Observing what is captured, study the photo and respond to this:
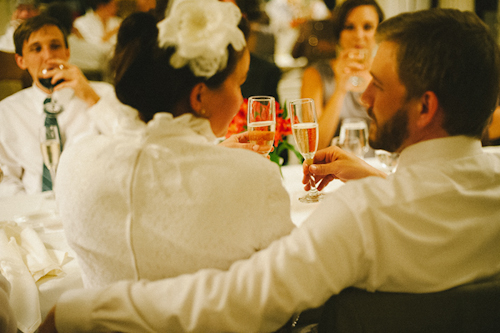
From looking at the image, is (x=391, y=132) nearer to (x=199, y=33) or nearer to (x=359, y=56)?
(x=199, y=33)

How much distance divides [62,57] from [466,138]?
2.21m

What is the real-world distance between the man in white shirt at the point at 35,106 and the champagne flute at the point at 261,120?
125cm

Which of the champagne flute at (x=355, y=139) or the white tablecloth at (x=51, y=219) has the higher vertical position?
the champagne flute at (x=355, y=139)

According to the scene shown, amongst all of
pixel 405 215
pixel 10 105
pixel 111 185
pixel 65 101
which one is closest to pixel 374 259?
pixel 405 215

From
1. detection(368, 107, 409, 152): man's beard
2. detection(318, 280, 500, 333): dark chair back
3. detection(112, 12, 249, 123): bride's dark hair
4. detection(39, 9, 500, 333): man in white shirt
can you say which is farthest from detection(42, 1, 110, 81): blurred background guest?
detection(318, 280, 500, 333): dark chair back

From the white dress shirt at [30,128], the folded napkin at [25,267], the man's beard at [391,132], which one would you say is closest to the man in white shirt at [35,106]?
the white dress shirt at [30,128]

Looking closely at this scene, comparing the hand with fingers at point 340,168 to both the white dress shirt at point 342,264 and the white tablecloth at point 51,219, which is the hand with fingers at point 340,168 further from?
the white dress shirt at point 342,264

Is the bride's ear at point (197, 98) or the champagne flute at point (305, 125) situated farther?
the champagne flute at point (305, 125)

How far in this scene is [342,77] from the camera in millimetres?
2184

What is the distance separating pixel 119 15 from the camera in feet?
13.4

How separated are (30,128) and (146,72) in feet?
6.35

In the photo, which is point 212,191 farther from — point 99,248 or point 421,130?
point 421,130

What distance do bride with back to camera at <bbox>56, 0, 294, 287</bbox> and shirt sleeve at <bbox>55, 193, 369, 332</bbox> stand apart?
0.20 feet

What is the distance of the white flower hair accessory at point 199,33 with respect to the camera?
2.27 ft
